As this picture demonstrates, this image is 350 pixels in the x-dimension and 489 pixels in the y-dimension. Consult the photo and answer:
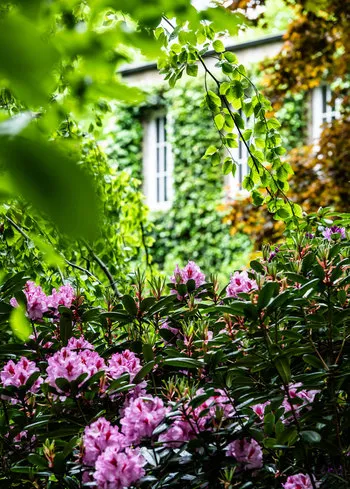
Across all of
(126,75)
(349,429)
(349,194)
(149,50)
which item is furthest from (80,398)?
(126,75)

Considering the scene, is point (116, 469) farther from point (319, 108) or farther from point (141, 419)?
point (319, 108)

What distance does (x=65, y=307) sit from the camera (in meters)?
1.73

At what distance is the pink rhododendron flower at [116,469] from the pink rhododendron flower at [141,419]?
69 millimetres

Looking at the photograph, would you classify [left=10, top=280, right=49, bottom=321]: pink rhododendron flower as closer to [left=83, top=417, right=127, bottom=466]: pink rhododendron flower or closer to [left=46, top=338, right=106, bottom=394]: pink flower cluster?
[left=46, top=338, right=106, bottom=394]: pink flower cluster

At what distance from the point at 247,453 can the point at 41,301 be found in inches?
25.3

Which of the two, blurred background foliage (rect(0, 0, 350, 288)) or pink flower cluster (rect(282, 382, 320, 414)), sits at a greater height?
blurred background foliage (rect(0, 0, 350, 288))

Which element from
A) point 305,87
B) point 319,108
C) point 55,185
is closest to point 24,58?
point 55,185

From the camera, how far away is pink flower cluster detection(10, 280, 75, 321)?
175 cm

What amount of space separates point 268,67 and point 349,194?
1478 millimetres

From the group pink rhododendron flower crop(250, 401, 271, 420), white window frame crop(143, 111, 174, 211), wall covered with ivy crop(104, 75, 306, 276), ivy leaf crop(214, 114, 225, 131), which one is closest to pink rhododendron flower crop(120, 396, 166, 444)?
pink rhododendron flower crop(250, 401, 271, 420)

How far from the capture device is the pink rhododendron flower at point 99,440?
1283mm

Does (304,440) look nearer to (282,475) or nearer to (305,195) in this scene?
(282,475)

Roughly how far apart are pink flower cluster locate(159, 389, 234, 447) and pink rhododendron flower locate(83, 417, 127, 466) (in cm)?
10

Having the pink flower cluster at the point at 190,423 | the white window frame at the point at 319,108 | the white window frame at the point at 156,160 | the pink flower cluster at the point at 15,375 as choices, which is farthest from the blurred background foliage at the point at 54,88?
the white window frame at the point at 156,160
